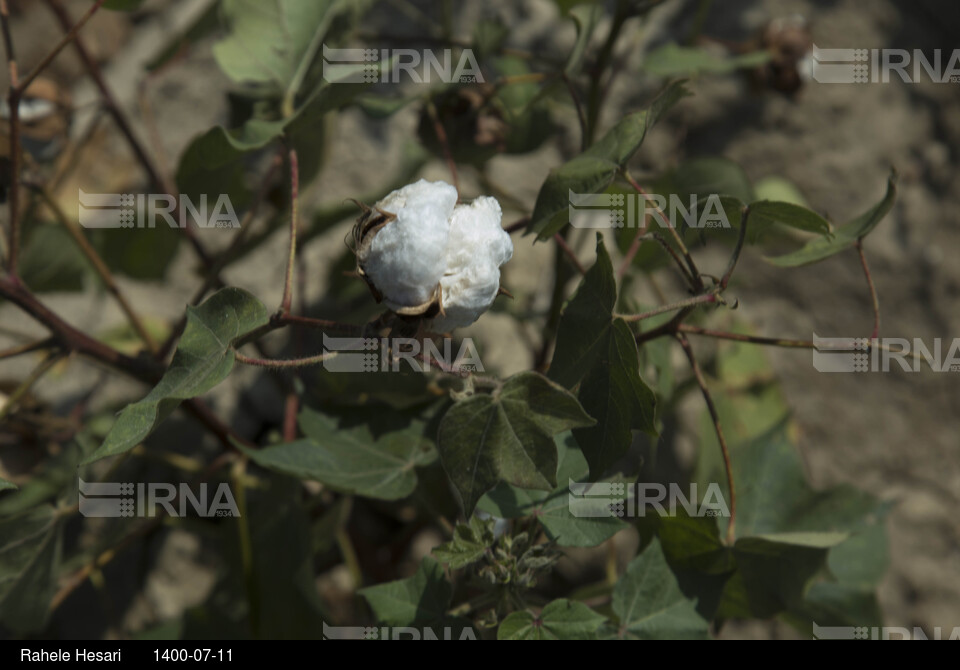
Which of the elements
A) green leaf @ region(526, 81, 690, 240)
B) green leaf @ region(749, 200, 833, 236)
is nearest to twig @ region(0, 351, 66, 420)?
green leaf @ region(526, 81, 690, 240)

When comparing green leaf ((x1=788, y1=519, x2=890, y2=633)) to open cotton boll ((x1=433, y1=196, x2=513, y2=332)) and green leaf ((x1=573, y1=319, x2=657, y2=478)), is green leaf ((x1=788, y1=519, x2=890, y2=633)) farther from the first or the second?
open cotton boll ((x1=433, y1=196, x2=513, y2=332))

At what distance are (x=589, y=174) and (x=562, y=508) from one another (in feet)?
1.09

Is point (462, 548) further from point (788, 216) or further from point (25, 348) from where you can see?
point (25, 348)

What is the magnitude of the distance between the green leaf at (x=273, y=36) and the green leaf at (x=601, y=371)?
1.71 feet

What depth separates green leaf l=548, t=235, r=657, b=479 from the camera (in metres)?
0.68

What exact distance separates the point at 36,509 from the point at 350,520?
484mm

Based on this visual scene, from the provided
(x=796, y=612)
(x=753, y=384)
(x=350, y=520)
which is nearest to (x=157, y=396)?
(x=350, y=520)

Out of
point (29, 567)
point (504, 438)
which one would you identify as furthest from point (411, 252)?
point (29, 567)

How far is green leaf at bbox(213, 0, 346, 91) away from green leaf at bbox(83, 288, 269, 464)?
1.39 ft

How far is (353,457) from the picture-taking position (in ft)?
2.80

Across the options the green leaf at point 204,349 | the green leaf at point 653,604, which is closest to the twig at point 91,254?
the green leaf at point 204,349
